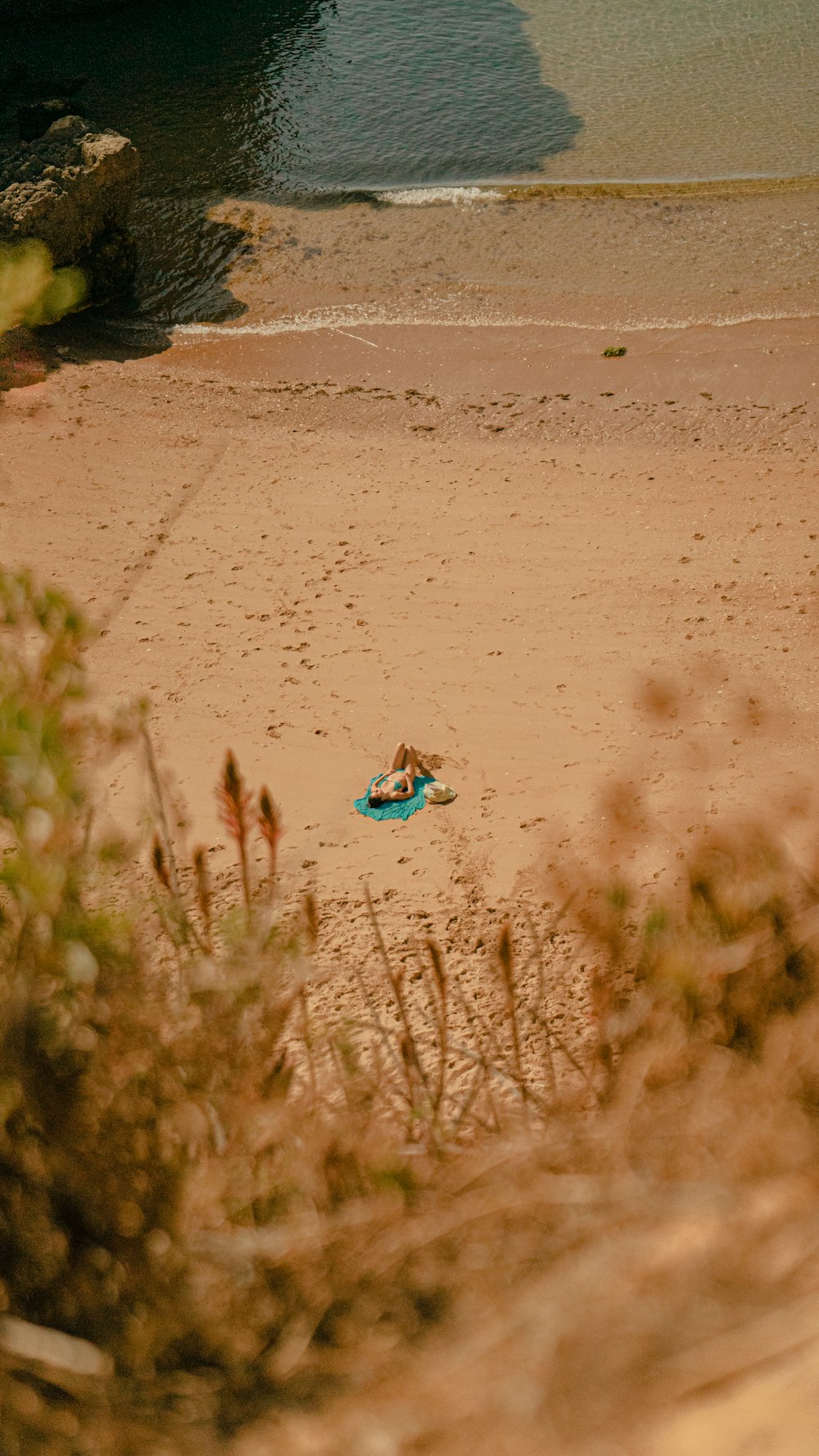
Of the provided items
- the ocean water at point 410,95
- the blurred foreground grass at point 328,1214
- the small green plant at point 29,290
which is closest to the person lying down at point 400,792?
the blurred foreground grass at point 328,1214

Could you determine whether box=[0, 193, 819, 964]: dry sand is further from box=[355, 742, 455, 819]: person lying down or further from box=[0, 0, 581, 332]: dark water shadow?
box=[0, 0, 581, 332]: dark water shadow

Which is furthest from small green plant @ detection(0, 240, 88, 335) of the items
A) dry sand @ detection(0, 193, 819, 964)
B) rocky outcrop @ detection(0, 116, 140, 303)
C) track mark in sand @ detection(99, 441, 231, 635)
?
rocky outcrop @ detection(0, 116, 140, 303)

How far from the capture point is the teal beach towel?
214 inches

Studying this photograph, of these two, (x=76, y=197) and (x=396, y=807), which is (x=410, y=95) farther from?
(x=396, y=807)

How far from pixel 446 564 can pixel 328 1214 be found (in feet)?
18.4

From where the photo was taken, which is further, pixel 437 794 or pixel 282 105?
pixel 282 105

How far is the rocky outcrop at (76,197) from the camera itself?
10.5 m

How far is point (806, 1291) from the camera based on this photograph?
5.33ft

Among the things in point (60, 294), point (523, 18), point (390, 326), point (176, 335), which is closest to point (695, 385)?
point (390, 326)

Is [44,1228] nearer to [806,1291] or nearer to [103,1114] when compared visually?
[103,1114]

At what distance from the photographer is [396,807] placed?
215 inches

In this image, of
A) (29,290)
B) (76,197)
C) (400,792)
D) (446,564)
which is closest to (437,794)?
(400,792)

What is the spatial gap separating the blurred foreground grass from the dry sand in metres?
2.75

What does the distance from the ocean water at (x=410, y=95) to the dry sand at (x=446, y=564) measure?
3.05 m
